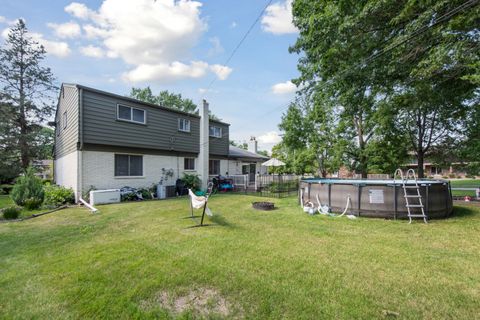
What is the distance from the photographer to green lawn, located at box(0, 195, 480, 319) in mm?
2361

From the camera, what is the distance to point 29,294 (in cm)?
264

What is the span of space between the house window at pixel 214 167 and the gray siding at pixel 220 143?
745 millimetres

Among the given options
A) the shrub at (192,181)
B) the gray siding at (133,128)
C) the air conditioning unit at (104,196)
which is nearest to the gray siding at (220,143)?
the gray siding at (133,128)

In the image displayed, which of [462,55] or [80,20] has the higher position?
[80,20]

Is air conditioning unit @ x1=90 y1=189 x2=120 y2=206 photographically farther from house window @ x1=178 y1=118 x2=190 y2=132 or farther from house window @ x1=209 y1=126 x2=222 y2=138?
house window @ x1=209 y1=126 x2=222 y2=138

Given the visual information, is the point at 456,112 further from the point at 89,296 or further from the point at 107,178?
the point at 107,178

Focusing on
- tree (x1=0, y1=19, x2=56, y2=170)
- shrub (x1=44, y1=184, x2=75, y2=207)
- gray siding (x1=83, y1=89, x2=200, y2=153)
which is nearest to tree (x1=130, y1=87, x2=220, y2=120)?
tree (x1=0, y1=19, x2=56, y2=170)

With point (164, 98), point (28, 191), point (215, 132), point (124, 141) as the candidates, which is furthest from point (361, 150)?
point (164, 98)

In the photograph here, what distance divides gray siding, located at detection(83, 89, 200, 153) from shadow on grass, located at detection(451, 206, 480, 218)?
12721mm

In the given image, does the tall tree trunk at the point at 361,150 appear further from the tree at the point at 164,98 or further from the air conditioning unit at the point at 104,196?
the tree at the point at 164,98

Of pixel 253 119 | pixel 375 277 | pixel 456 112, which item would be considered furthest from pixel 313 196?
pixel 456 112

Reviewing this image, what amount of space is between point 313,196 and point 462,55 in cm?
566

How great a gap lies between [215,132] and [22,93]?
→ 17706 millimetres

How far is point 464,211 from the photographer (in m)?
7.20
